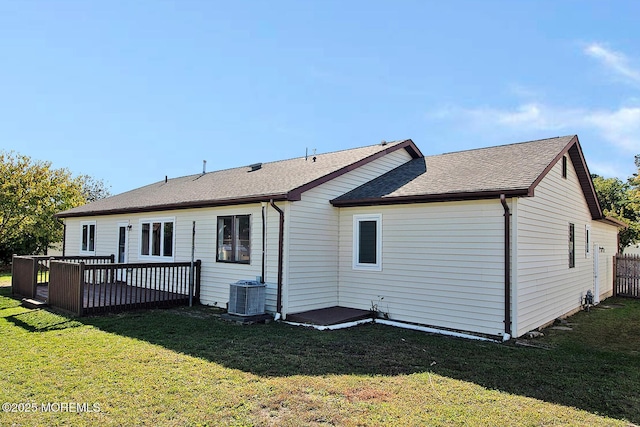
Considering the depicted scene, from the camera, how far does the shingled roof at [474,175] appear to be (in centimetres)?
742

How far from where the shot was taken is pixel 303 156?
13312mm

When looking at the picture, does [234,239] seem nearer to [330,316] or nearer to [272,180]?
[272,180]

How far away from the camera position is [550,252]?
888 centimetres

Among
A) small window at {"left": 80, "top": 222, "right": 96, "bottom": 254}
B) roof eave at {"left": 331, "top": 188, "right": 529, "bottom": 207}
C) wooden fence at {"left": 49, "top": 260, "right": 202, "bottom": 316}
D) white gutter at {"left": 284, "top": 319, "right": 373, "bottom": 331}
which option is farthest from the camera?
small window at {"left": 80, "top": 222, "right": 96, "bottom": 254}

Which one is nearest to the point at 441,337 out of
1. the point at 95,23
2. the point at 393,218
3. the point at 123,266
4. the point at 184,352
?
the point at 393,218

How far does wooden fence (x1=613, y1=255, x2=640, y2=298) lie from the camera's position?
14641 millimetres

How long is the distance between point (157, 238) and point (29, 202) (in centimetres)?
1300

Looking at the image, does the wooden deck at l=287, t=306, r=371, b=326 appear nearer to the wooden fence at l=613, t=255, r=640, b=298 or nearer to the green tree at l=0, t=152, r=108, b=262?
the wooden fence at l=613, t=255, r=640, b=298

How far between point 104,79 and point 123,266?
7.09m

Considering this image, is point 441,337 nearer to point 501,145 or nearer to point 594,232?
point 501,145

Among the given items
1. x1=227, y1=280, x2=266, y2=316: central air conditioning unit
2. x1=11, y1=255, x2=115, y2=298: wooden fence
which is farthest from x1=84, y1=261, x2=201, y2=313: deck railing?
x1=227, y1=280, x2=266, y2=316: central air conditioning unit

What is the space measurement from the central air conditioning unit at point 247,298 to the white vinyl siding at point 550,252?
495 cm

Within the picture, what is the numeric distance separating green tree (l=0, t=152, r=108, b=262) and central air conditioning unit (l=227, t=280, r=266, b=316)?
50.5 feet

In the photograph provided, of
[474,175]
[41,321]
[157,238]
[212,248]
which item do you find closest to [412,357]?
[474,175]
